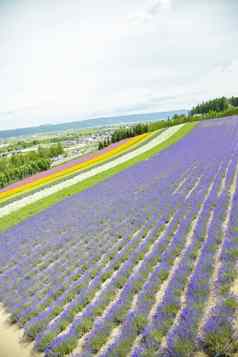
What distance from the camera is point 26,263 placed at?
448 inches

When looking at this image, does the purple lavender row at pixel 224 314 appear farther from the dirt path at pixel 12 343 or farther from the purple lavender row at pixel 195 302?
the dirt path at pixel 12 343

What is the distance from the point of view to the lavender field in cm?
550

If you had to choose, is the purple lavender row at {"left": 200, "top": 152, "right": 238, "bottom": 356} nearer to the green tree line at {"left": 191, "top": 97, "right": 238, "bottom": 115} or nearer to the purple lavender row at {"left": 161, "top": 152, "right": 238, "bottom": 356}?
the purple lavender row at {"left": 161, "top": 152, "right": 238, "bottom": 356}

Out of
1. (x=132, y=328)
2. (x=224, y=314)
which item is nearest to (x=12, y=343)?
(x=132, y=328)

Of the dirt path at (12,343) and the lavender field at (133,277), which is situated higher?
the lavender field at (133,277)

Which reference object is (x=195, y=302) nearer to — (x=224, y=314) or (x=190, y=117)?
(x=224, y=314)

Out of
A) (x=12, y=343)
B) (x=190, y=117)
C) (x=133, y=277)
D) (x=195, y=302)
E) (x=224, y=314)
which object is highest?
(x=190, y=117)

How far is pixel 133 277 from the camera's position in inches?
320

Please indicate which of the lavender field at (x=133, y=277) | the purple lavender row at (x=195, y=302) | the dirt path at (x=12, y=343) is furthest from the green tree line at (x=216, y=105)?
the dirt path at (x=12, y=343)

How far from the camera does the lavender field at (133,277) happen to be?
5.50 metres

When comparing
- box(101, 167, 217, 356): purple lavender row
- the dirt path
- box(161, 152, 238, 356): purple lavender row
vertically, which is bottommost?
the dirt path

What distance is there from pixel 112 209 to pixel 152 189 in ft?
14.9

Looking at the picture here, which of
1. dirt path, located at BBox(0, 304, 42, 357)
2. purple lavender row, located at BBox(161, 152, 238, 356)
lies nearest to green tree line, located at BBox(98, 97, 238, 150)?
purple lavender row, located at BBox(161, 152, 238, 356)

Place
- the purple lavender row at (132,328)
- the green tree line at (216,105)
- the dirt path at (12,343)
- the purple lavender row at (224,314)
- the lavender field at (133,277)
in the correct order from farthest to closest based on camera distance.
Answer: the green tree line at (216,105) < the dirt path at (12,343) < the lavender field at (133,277) < the purple lavender row at (132,328) < the purple lavender row at (224,314)
